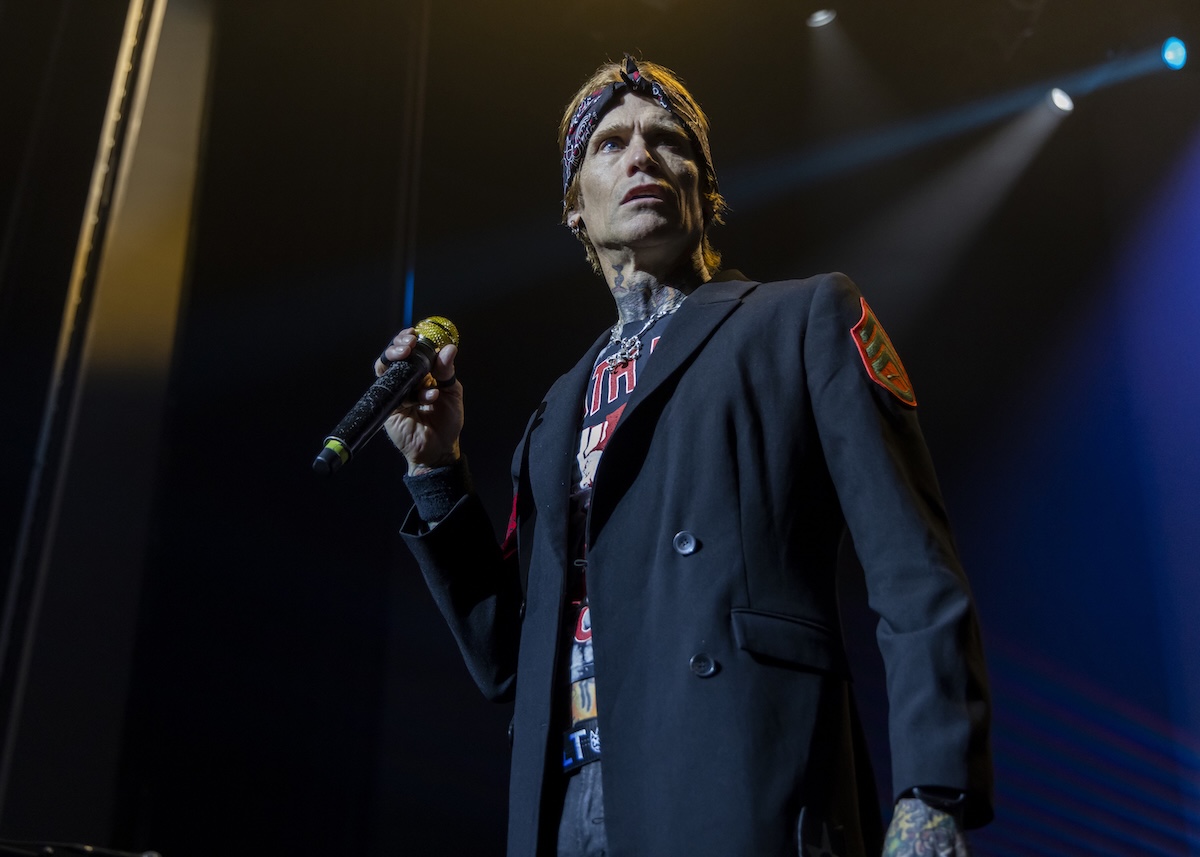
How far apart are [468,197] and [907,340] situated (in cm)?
178

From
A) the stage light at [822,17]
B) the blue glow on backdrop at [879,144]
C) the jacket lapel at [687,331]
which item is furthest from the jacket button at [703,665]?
the stage light at [822,17]

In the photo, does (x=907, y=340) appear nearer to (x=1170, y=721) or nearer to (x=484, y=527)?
(x=1170, y=721)

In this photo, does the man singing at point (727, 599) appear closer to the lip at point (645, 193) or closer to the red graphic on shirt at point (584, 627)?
the red graphic on shirt at point (584, 627)

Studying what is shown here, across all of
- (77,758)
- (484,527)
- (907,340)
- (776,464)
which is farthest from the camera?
(907,340)

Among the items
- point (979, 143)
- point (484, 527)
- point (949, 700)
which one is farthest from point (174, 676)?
point (979, 143)

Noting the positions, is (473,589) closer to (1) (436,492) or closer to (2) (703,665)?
(1) (436,492)

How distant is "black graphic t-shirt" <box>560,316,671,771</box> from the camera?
3.99 ft

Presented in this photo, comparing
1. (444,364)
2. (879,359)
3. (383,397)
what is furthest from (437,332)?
(879,359)

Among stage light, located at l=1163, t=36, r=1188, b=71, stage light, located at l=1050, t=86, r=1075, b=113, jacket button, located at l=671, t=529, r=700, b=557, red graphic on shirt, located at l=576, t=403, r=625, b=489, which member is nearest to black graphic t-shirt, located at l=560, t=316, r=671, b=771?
red graphic on shirt, located at l=576, t=403, r=625, b=489

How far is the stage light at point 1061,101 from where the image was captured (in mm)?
4422

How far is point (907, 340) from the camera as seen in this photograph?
4.13 metres

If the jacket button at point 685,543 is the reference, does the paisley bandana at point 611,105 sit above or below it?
above

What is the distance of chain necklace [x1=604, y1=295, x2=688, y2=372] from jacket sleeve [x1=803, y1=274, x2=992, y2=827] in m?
0.33

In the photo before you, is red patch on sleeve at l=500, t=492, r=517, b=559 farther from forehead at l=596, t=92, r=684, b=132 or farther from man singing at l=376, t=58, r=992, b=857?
forehead at l=596, t=92, r=684, b=132
